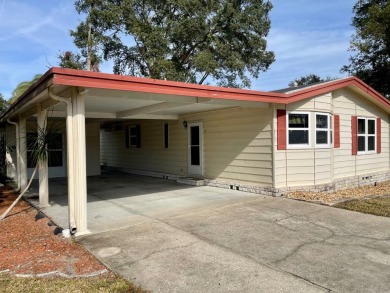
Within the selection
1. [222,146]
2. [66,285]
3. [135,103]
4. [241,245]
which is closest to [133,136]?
[222,146]

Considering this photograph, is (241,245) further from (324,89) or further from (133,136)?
(133,136)

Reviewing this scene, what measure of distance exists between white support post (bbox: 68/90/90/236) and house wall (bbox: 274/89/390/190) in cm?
523

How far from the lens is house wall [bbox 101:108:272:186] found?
8883 millimetres

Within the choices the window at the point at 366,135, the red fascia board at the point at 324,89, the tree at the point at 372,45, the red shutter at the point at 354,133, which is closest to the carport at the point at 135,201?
the red fascia board at the point at 324,89

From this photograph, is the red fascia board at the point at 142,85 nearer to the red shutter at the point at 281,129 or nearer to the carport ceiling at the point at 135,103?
the carport ceiling at the point at 135,103

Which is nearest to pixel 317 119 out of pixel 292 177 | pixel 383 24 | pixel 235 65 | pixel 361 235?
pixel 292 177

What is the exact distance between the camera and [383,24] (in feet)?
53.8

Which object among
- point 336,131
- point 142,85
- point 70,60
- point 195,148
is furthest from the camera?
point 70,60

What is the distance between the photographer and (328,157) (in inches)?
373

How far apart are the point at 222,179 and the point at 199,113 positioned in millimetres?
2487

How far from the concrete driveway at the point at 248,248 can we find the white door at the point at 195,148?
3933 mm

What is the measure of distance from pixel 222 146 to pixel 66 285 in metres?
7.34

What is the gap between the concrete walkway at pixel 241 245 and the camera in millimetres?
3461

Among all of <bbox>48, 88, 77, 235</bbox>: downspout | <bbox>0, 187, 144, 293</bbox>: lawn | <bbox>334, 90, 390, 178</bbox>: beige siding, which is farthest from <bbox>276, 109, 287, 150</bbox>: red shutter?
<bbox>0, 187, 144, 293</bbox>: lawn
